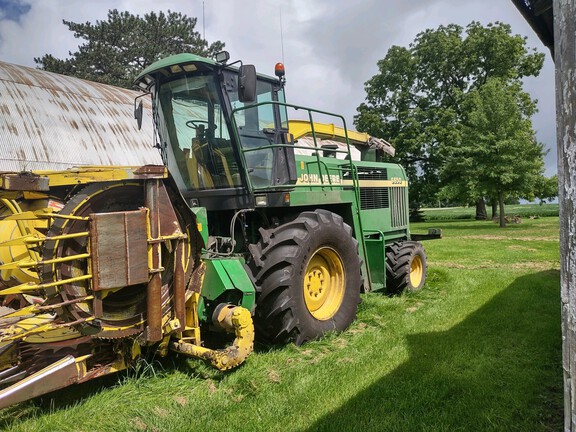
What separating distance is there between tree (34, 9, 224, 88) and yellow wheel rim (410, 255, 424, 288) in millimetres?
22795

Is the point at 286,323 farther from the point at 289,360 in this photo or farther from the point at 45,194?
the point at 45,194

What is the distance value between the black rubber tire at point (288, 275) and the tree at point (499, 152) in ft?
65.1

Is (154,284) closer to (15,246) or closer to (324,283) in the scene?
(15,246)

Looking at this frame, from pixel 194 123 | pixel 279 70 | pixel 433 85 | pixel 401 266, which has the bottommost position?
pixel 401 266

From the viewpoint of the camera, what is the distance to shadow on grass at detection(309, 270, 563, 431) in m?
3.12

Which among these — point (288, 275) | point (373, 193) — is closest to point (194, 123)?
point (288, 275)

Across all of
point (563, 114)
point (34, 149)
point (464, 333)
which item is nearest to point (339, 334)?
point (464, 333)

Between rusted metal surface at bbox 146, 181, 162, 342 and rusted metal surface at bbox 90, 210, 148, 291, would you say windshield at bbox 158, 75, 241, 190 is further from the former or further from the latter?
rusted metal surface at bbox 90, 210, 148, 291

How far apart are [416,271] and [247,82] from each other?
4700 mm

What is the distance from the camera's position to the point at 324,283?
5.11 meters

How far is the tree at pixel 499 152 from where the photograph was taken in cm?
2236

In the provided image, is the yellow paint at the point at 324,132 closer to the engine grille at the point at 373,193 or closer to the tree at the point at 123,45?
the engine grille at the point at 373,193

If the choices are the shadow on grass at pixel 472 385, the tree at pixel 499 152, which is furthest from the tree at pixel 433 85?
the shadow on grass at pixel 472 385

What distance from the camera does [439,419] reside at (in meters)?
3.15
